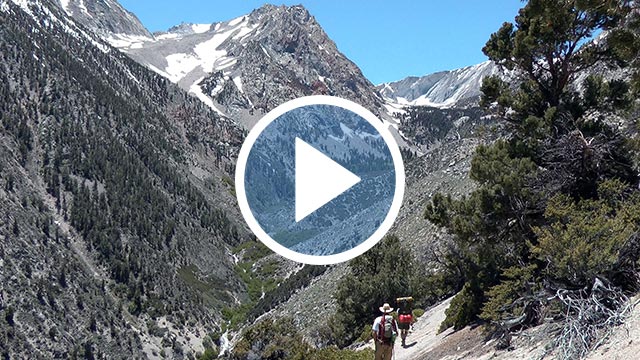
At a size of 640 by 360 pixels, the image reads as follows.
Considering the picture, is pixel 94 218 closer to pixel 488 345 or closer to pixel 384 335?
pixel 488 345

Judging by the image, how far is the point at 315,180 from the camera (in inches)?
344

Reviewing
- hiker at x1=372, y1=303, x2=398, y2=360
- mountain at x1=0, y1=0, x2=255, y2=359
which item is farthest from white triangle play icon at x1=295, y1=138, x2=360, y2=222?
mountain at x1=0, y1=0, x2=255, y2=359

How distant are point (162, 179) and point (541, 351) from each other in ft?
500

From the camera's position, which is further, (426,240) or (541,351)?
(426,240)

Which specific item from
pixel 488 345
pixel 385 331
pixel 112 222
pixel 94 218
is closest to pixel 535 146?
pixel 488 345

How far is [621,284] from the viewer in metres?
12.8

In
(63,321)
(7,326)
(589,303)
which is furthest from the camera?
(63,321)

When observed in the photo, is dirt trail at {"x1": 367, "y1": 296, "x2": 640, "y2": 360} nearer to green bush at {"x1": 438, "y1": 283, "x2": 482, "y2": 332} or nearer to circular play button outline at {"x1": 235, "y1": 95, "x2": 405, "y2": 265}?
green bush at {"x1": 438, "y1": 283, "x2": 482, "y2": 332}

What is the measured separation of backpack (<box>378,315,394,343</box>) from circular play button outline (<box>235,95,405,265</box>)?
401 centimetres

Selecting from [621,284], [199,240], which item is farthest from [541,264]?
[199,240]

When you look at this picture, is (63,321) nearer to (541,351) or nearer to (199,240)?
(199,240)

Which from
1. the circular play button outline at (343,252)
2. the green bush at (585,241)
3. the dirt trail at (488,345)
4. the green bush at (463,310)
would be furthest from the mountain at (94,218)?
the circular play button outline at (343,252)

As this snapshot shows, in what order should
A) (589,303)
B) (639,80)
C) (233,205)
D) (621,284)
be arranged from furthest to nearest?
(233,205) < (639,80) < (621,284) < (589,303)

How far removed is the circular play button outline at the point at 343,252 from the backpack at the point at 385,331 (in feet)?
13.1
